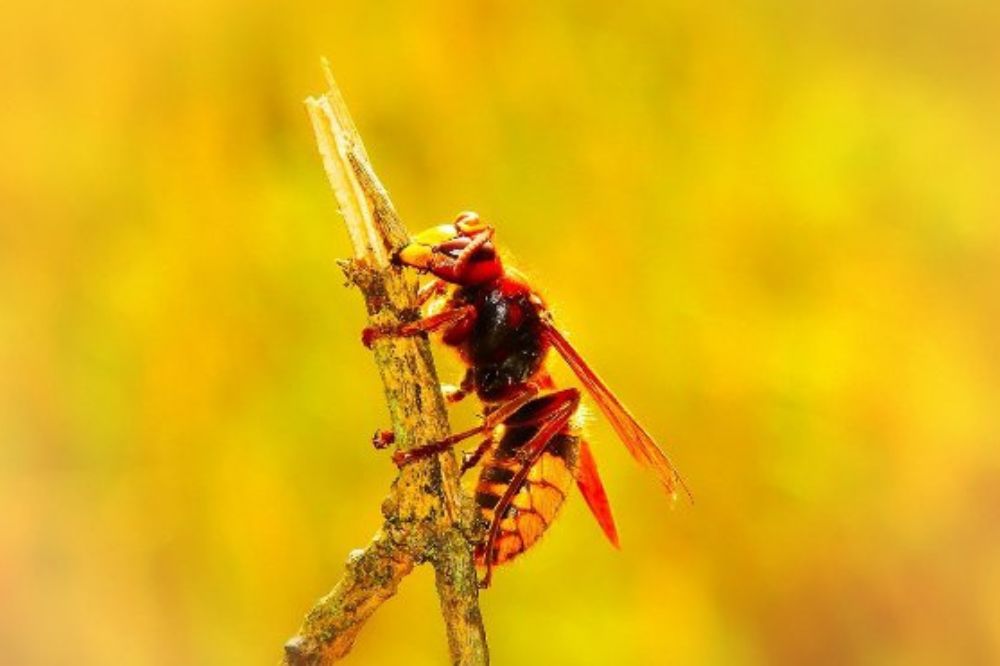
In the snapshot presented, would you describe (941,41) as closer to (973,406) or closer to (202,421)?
(973,406)

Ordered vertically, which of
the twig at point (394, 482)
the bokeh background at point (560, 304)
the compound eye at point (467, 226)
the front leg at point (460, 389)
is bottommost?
Result: the twig at point (394, 482)

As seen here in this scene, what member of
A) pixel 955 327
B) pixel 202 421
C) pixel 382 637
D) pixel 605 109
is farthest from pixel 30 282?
pixel 955 327

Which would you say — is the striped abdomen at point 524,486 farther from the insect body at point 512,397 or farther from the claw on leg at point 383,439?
the claw on leg at point 383,439

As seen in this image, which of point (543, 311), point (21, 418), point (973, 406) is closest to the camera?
point (543, 311)

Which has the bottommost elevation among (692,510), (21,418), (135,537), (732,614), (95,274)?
(732,614)

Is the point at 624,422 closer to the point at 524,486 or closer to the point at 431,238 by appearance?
the point at 524,486

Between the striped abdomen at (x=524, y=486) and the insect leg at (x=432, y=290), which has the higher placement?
the insect leg at (x=432, y=290)

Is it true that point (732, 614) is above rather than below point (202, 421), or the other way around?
below

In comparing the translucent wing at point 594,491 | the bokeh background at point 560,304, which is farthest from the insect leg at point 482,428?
the bokeh background at point 560,304
